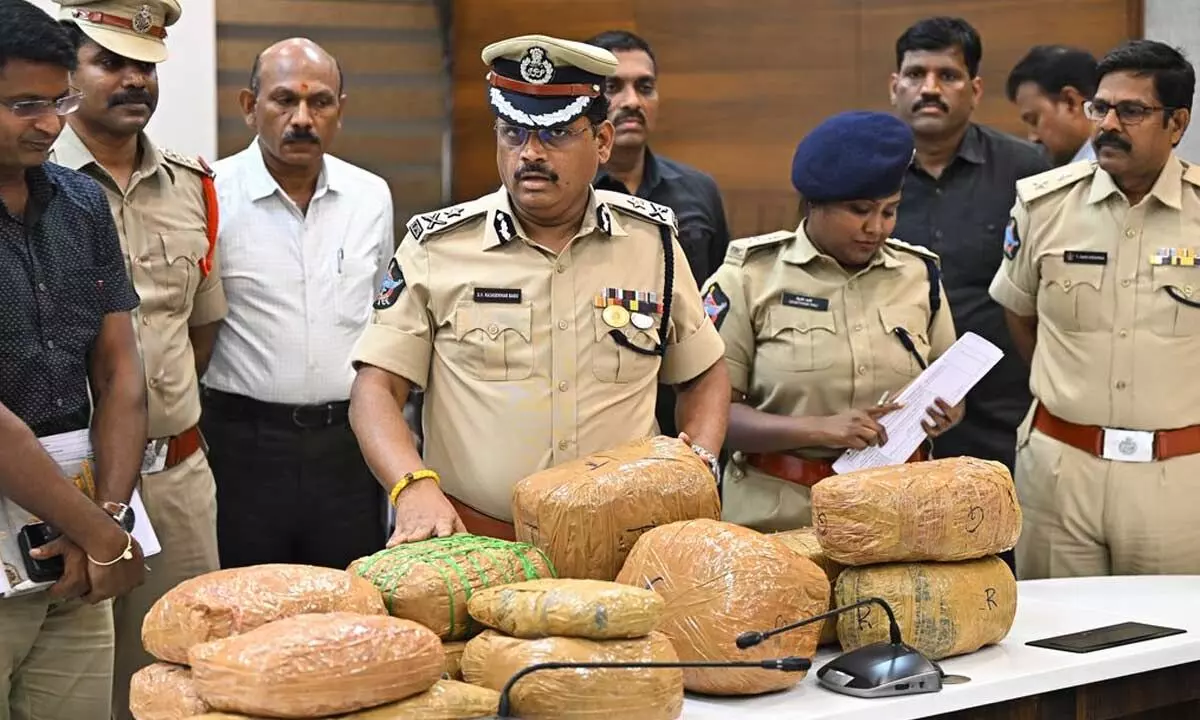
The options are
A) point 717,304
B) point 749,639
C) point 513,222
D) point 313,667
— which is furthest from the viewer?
point 717,304

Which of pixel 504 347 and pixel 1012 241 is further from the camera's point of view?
pixel 1012 241

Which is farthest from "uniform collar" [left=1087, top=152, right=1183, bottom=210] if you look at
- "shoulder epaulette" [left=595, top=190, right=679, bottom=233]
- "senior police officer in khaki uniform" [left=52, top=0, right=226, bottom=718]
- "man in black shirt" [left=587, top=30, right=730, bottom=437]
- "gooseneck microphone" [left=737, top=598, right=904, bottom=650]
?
"senior police officer in khaki uniform" [left=52, top=0, right=226, bottom=718]

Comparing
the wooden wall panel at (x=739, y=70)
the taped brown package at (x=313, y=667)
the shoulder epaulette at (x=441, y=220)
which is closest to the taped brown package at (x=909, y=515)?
the taped brown package at (x=313, y=667)

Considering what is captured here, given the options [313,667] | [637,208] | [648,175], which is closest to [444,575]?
[313,667]

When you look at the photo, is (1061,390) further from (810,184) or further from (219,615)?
(219,615)

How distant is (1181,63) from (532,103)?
173 cm

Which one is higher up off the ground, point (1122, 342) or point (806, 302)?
point (806, 302)

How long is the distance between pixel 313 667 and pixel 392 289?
115 cm

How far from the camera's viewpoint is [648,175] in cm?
435

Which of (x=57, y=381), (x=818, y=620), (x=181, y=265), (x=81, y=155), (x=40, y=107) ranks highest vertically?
(x=40, y=107)

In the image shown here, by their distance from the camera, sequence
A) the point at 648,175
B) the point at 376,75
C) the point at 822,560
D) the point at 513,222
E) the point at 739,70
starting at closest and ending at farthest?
the point at 822,560, the point at 513,222, the point at 648,175, the point at 376,75, the point at 739,70

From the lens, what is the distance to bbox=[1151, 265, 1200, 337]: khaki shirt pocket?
358 cm

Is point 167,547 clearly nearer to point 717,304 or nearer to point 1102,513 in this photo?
point 717,304

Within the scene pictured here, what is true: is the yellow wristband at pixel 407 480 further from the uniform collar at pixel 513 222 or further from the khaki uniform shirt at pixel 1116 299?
the khaki uniform shirt at pixel 1116 299
